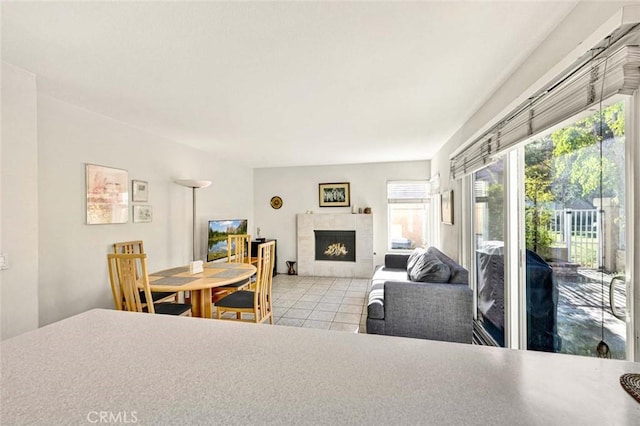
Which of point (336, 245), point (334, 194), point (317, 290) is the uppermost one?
point (334, 194)

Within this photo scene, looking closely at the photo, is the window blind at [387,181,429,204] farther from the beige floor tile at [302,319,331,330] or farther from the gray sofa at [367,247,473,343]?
the beige floor tile at [302,319,331,330]

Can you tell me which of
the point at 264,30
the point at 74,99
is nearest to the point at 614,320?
the point at 264,30

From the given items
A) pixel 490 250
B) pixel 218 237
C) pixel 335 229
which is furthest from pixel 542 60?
pixel 218 237

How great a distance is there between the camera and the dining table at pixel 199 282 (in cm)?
240

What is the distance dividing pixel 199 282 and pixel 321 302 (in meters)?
2.08

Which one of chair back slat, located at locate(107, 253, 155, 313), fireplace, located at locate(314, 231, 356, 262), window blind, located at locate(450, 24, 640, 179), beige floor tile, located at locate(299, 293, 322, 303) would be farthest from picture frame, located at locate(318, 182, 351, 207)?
chair back slat, located at locate(107, 253, 155, 313)

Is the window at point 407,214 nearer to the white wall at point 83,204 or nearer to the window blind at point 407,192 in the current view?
the window blind at point 407,192

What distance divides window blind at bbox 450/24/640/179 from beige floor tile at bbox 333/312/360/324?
2.43 metres

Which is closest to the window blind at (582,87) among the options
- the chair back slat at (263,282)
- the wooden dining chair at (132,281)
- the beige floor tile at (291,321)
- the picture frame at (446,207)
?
the picture frame at (446,207)

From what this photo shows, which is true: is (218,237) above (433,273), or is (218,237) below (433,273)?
above

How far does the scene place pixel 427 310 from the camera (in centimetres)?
255

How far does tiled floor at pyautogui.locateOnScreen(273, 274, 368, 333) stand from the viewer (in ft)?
10.9

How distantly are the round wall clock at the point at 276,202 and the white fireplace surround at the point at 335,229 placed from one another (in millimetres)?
597

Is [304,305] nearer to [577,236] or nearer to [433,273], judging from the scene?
[433,273]
